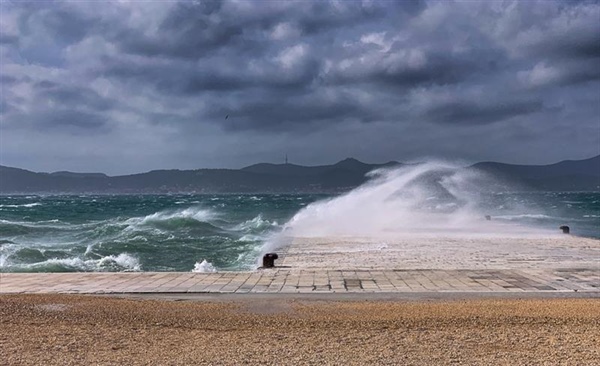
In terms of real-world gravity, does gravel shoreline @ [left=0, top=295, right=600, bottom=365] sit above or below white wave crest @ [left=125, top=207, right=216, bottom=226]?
above

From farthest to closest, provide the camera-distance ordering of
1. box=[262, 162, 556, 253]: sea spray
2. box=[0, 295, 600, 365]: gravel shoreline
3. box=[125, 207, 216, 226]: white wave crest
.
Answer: box=[125, 207, 216, 226]: white wave crest → box=[262, 162, 556, 253]: sea spray → box=[0, 295, 600, 365]: gravel shoreline

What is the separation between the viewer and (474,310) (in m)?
9.27

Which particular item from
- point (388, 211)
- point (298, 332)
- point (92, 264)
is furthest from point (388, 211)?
point (298, 332)

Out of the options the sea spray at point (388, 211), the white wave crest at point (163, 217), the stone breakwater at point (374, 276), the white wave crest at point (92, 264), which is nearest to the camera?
the stone breakwater at point (374, 276)

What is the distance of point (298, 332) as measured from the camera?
7922mm

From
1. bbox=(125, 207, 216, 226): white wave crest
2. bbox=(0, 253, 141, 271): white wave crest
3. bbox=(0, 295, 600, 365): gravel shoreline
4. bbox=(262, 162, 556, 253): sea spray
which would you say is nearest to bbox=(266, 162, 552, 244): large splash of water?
bbox=(262, 162, 556, 253): sea spray

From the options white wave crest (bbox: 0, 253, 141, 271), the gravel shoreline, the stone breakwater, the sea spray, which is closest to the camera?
the gravel shoreline

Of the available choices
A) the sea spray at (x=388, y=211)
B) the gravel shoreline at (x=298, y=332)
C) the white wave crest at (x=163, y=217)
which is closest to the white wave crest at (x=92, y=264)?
the gravel shoreline at (x=298, y=332)

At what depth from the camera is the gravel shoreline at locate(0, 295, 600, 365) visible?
6719 millimetres

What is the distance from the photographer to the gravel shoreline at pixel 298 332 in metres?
6.72

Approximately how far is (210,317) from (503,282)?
237 inches

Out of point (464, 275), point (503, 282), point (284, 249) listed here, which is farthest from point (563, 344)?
point (284, 249)

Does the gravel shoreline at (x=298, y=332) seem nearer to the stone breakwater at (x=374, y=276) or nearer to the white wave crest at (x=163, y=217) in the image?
the stone breakwater at (x=374, y=276)

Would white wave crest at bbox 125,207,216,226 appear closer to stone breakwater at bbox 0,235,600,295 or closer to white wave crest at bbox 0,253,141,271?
white wave crest at bbox 0,253,141,271
